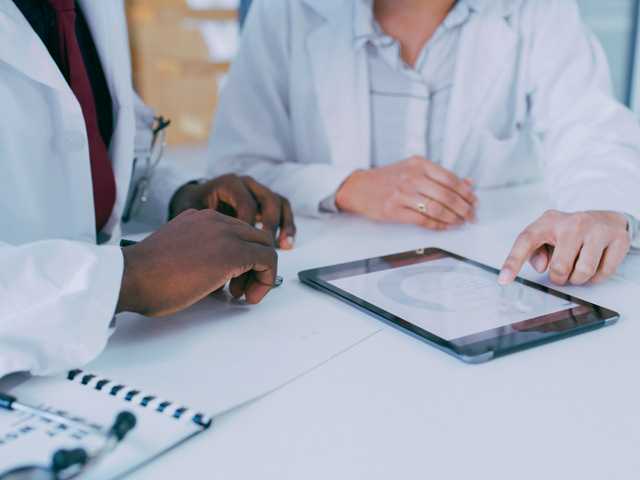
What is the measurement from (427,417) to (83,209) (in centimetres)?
56

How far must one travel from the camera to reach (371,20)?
1239 millimetres

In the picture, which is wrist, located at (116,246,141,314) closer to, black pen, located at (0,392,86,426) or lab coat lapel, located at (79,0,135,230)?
black pen, located at (0,392,86,426)

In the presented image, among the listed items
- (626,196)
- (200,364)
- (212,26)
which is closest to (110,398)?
(200,364)

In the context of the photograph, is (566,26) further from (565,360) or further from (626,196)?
(565,360)

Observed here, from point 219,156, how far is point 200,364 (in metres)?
0.76

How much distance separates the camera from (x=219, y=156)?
4.14 ft

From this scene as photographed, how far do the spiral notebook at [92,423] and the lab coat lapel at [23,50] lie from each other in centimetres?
39

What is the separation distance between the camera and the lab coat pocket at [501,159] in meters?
1.28

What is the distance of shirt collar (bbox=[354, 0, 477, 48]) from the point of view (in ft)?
4.01

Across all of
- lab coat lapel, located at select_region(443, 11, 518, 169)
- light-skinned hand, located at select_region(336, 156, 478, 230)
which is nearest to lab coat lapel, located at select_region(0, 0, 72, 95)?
light-skinned hand, located at select_region(336, 156, 478, 230)

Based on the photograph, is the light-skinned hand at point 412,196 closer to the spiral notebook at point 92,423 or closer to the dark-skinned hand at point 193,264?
the dark-skinned hand at point 193,264

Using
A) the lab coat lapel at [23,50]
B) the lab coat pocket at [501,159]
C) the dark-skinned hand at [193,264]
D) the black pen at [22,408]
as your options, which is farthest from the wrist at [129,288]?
the lab coat pocket at [501,159]

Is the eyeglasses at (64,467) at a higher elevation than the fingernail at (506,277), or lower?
higher

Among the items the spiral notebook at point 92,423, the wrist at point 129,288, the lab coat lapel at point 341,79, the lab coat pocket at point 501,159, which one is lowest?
the lab coat pocket at point 501,159
